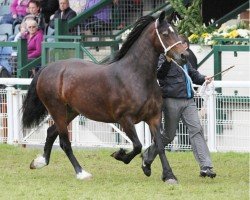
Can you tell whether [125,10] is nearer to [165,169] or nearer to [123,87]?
[123,87]

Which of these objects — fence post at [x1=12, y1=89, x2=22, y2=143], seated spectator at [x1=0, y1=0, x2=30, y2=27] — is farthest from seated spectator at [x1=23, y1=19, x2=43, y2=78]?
fence post at [x1=12, y1=89, x2=22, y2=143]

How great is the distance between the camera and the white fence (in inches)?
558

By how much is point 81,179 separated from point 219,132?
3352 mm

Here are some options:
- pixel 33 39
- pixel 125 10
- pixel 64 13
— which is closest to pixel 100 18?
pixel 125 10

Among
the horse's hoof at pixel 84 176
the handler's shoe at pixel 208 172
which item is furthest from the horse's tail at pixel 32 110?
the handler's shoe at pixel 208 172

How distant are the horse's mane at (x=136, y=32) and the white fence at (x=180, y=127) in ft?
7.58

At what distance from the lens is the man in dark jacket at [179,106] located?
1174cm

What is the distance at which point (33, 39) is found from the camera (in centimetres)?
1773

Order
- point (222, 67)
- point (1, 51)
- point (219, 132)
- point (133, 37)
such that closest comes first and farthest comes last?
point (133, 37) < point (219, 132) < point (222, 67) < point (1, 51)

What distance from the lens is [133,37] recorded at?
11719 mm

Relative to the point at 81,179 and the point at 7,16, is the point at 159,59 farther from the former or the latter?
the point at 7,16

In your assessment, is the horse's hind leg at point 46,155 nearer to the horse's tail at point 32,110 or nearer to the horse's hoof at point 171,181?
the horse's tail at point 32,110

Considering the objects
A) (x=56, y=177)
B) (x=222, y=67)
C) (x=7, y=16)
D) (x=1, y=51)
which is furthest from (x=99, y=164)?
(x=7, y=16)

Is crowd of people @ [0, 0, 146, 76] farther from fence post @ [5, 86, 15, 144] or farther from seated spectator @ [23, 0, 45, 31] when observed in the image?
fence post @ [5, 86, 15, 144]
